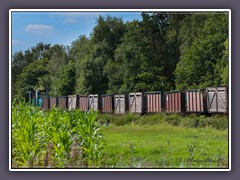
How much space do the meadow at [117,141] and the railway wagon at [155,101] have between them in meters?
0.12

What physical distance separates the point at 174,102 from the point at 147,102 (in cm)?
40

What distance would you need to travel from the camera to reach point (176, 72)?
2395cm

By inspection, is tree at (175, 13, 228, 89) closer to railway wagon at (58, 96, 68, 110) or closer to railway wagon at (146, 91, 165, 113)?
railway wagon at (146, 91, 165, 113)

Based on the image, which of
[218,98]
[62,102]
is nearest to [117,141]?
[62,102]

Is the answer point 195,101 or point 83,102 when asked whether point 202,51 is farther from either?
point 83,102

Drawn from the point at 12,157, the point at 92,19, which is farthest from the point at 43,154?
the point at 92,19

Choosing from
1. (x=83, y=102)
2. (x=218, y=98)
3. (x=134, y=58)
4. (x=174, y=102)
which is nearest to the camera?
(x=218, y=98)

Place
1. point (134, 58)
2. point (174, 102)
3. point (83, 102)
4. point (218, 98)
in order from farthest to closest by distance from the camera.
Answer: point (83, 102) < point (134, 58) < point (174, 102) < point (218, 98)

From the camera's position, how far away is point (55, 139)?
24188 millimetres

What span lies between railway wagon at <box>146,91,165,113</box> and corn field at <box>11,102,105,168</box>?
78 centimetres

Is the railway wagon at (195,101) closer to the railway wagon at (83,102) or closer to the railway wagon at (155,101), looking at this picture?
the railway wagon at (155,101)
